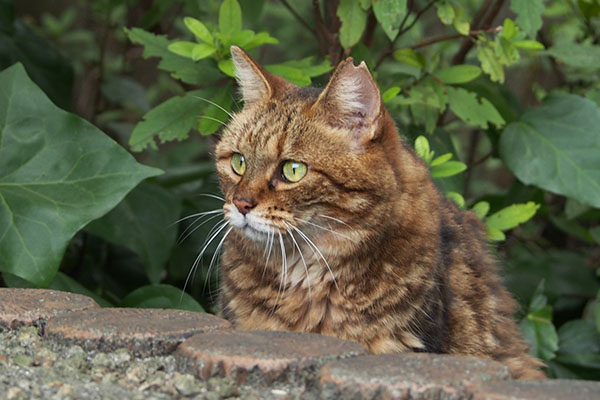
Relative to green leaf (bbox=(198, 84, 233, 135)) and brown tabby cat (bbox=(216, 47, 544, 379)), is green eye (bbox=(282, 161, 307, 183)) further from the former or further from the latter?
green leaf (bbox=(198, 84, 233, 135))

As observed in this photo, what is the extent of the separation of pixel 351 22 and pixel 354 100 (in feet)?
2.61

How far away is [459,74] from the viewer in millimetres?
3035

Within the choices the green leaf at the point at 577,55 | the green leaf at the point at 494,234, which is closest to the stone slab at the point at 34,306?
the green leaf at the point at 494,234

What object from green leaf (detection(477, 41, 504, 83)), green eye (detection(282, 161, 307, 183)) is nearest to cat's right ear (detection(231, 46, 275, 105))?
green eye (detection(282, 161, 307, 183))

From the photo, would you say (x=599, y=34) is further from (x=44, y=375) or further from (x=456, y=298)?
(x=44, y=375)

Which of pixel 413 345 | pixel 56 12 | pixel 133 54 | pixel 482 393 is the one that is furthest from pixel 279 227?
pixel 56 12

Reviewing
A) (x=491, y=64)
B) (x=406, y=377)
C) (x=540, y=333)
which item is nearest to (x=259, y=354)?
(x=406, y=377)

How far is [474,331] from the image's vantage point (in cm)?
234

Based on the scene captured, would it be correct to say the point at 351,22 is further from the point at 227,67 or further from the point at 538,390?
the point at 538,390

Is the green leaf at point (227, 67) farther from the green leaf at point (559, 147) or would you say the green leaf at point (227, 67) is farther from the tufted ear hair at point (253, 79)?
the green leaf at point (559, 147)

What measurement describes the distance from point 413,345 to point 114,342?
799 mm

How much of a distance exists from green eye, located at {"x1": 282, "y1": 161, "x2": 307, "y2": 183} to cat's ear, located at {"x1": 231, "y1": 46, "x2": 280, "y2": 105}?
343 millimetres

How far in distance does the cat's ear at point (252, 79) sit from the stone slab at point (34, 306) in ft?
2.79

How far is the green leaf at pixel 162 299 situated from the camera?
2.93 metres
